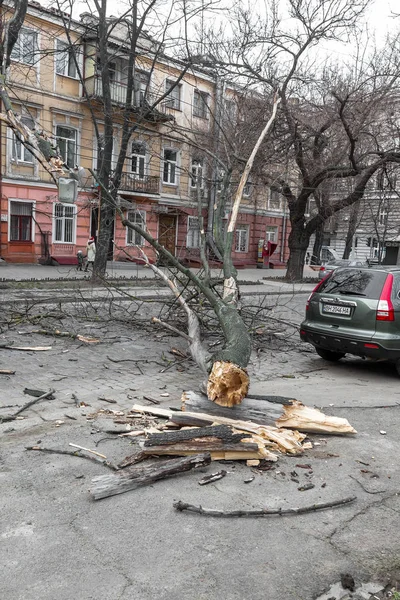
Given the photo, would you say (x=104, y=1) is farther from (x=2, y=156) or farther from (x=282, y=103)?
(x=2, y=156)

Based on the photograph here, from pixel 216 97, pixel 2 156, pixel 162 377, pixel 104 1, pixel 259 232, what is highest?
pixel 104 1

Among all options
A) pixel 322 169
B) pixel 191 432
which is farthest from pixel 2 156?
pixel 191 432

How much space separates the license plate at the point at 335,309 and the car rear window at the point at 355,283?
0.23 m

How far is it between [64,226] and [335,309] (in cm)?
2097

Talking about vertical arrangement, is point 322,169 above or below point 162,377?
above

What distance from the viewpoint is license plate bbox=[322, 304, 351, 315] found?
23.6ft

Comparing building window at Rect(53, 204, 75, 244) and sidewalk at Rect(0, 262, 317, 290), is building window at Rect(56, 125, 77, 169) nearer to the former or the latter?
building window at Rect(53, 204, 75, 244)

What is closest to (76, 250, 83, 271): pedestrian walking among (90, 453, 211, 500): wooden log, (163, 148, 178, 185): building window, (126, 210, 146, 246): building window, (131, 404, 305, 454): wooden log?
(126, 210, 146, 246): building window

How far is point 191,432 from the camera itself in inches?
155

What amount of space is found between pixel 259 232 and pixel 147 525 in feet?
111

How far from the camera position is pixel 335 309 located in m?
7.37

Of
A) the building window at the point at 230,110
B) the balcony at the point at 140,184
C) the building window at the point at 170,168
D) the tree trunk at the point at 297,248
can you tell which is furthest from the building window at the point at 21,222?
the tree trunk at the point at 297,248

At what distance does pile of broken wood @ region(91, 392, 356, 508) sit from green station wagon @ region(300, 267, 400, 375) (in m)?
2.45

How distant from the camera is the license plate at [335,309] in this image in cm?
720
